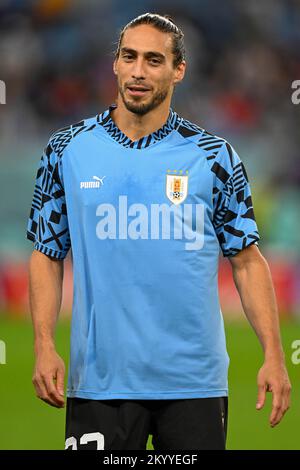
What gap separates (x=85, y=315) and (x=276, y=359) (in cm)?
68

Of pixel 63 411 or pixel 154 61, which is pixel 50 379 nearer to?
pixel 154 61

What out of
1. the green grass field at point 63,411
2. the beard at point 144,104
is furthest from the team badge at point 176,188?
the green grass field at point 63,411

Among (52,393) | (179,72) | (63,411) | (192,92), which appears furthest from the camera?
(192,92)

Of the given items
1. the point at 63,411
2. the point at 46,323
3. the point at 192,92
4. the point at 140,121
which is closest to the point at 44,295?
the point at 46,323

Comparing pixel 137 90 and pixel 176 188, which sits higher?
pixel 137 90

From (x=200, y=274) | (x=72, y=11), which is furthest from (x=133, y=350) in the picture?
(x=72, y=11)

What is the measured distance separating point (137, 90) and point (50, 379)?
3.47 feet

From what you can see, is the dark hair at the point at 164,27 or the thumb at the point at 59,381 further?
the dark hair at the point at 164,27

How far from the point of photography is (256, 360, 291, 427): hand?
3.61 metres

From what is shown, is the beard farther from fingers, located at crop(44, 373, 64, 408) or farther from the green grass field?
the green grass field

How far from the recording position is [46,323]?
3711 millimetres

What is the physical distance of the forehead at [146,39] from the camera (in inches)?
148

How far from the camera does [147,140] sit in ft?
12.5

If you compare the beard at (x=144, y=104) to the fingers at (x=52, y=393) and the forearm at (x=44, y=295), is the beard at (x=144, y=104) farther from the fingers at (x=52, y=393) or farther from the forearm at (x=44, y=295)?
the fingers at (x=52, y=393)
